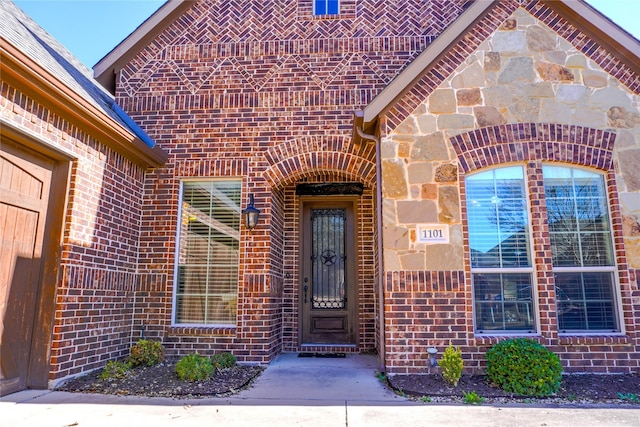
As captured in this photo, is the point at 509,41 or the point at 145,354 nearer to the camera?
the point at 145,354

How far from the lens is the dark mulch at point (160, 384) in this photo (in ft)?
16.0

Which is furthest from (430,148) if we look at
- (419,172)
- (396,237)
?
(396,237)

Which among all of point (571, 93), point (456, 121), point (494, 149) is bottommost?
point (494, 149)

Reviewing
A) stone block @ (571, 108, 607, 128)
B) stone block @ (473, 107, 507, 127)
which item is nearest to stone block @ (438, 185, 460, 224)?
stone block @ (473, 107, 507, 127)

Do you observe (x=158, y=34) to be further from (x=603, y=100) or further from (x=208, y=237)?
(x=603, y=100)

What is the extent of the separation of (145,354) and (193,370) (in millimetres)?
1151

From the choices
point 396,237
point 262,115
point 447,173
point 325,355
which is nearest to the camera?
point 396,237

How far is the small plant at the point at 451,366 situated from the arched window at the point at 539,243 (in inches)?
29.0

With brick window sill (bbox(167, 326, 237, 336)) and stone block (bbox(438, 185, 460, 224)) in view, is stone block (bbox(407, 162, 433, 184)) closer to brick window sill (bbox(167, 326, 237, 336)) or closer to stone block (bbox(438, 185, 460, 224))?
stone block (bbox(438, 185, 460, 224))

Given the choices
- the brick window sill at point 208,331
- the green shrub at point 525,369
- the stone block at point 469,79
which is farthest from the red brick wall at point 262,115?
the green shrub at point 525,369

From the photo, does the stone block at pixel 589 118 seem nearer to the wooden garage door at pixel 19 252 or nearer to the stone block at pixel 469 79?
the stone block at pixel 469 79

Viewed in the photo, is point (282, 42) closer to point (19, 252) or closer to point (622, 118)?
point (19, 252)

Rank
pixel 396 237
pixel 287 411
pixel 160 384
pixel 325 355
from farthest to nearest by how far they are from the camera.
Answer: pixel 325 355
pixel 396 237
pixel 160 384
pixel 287 411

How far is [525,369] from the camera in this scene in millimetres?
4852
